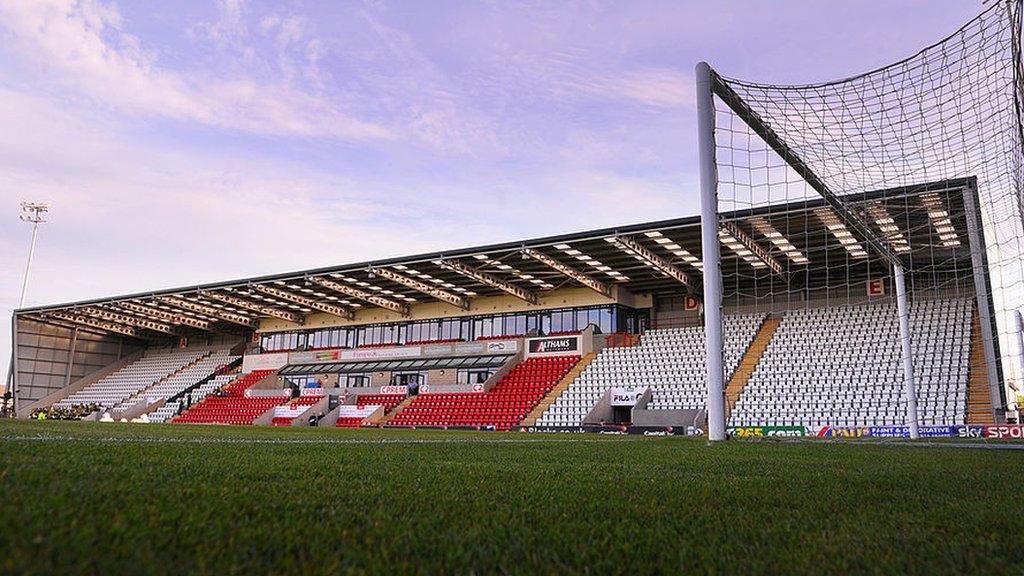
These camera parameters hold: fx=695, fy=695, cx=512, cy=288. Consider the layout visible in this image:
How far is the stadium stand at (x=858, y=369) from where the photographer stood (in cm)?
2356

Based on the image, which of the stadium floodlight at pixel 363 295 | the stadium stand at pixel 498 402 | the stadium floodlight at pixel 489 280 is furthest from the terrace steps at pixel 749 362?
the stadium floodlight at pixel 363 295

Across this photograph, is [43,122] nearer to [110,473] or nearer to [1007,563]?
[110,473]

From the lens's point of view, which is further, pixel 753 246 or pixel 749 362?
pixel 749 362

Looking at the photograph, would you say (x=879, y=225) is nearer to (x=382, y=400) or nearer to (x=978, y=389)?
(x=978, y=389)

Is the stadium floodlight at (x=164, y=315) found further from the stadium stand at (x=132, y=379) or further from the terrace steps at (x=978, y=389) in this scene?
the terrace steps at (x=978, y=389)

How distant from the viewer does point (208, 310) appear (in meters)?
45.2

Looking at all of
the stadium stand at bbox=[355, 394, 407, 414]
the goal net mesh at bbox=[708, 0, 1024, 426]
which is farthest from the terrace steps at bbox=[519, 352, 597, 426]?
the stadium stand at bbox=[355, 394, 407, 414]

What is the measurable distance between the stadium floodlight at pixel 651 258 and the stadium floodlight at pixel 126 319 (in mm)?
36291

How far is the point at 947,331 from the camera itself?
88.3 feet

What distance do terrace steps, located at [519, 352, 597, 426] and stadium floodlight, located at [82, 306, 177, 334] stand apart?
3171 centimetres

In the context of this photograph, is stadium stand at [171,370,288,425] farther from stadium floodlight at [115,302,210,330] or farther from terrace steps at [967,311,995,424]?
terrace steps at [967,311,995,424]

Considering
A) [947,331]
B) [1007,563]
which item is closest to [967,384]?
[947,331]

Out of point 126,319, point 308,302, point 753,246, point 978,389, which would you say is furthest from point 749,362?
point 126,319

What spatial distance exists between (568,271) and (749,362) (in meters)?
8.93
